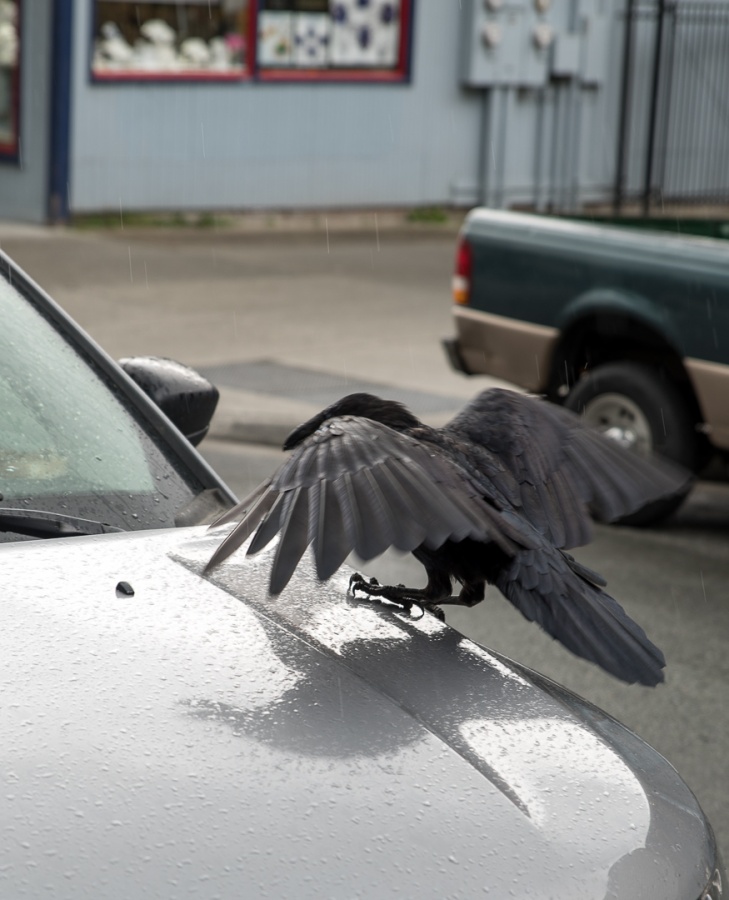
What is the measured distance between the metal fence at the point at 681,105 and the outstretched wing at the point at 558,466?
1749cm

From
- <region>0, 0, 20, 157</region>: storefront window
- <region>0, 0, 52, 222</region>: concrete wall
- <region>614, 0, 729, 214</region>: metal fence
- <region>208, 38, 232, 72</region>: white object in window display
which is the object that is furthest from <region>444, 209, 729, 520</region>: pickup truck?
<region>614, 0, 729, 214</region>: metal fence

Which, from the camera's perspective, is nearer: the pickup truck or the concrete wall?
the pickup truck

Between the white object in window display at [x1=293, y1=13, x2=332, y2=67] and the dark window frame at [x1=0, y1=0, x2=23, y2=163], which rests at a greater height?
the white object in window display at [x1=293, y1=13, x2=332, y2=67]

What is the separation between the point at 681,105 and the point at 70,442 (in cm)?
1927

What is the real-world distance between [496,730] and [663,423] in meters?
5.84

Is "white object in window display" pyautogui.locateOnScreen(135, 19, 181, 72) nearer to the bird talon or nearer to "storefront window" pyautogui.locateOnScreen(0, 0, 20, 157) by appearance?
"storefront window" pyautogui.locateOnScreen(0, 0, 20, 157)

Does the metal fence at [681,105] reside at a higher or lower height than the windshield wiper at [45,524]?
higher

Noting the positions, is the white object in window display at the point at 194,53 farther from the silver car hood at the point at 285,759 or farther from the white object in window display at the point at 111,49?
the silver car hood at the point at 285,759

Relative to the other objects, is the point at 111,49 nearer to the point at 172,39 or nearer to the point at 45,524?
the point at 172,39

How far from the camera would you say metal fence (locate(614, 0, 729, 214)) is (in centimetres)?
2042

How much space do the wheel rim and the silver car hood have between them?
562 centimetres

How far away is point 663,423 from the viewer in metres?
7.80

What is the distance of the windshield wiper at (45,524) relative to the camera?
2.59 m

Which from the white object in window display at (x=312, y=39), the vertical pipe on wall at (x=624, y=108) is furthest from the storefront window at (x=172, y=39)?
the vertical pipe on wall at (x=624, y=108)
